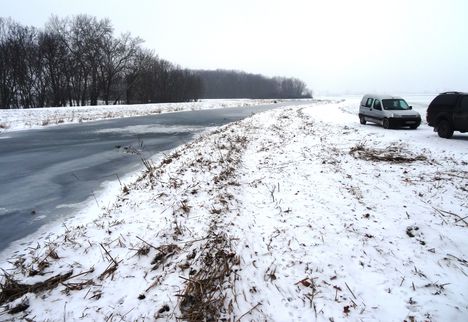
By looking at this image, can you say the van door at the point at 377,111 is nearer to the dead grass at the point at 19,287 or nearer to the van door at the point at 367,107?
the van door at the point at 367,107

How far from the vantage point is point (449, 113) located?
40.1 ft

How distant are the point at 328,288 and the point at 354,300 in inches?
12.4

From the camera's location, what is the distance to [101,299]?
3.35 m

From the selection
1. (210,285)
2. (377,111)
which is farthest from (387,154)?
(377,111)

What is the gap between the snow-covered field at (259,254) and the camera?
3227mm

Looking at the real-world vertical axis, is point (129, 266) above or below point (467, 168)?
below

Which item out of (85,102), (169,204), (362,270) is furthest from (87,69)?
(362,270)

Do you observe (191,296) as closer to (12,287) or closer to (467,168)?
(12,287)

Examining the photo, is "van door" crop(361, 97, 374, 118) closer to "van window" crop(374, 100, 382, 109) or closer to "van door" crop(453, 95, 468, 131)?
"van window" crop(374, 100, 382, 109)

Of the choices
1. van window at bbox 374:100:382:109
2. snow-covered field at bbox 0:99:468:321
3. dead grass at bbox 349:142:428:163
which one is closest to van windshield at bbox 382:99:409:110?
van window at bbox 374:100:382:109

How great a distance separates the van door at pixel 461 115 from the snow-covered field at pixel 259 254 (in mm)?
5835

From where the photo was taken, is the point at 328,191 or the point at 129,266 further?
the point at 328,191

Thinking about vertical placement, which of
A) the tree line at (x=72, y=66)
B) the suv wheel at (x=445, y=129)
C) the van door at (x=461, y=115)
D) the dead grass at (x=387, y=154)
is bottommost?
the dead grass at (x=387, y=154)

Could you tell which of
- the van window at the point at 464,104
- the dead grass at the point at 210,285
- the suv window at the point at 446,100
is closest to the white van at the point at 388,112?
the suv window at the point at 446,100
